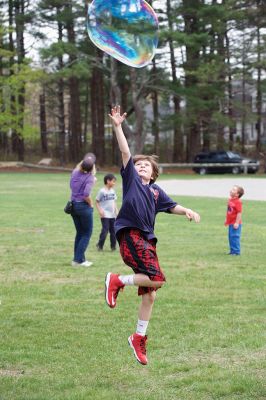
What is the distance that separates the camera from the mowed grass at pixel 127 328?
6.13 metres

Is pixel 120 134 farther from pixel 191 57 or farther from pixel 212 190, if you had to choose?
→ pixel 191 57

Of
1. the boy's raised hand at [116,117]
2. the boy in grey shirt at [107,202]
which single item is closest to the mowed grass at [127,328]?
the boy in grey shirt at [107,202]

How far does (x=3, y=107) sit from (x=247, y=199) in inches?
1619

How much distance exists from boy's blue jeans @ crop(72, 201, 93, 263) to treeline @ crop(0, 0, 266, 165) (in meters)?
40.3

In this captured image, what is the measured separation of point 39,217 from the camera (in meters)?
22.3

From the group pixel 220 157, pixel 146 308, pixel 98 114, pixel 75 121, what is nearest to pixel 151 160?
pixel 146 308

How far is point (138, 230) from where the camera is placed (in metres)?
6.32

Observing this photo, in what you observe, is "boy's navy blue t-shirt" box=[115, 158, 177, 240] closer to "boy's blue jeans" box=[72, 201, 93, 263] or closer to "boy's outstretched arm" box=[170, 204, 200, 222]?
"boy's outstretched arm" box=[170, 204, 200, 222]

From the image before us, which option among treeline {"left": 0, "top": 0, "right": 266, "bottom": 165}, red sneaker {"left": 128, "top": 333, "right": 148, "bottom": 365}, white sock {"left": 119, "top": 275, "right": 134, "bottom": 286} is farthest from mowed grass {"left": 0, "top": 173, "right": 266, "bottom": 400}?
treeline {"left": 0, "top": 0, "right": 266, "bottom": 165}

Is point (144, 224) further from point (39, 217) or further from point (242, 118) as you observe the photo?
point (242, 118)

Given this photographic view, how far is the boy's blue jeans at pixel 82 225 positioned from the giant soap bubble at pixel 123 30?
5430mm

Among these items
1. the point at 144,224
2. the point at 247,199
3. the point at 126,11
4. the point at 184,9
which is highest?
the point at 184,9

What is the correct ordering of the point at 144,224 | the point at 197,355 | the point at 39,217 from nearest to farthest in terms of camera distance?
the point at 144,224, the point at 197,355, the point at 39,217

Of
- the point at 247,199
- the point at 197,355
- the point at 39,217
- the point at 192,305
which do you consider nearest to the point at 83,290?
the point at 192,305
